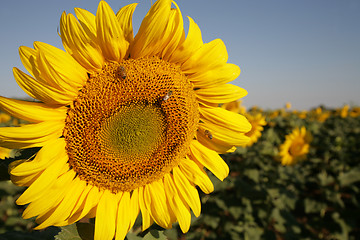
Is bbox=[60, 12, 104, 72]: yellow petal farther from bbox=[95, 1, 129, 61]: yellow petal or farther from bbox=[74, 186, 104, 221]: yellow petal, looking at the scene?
bbox=[74, 186, 104, 221]: yellow petal

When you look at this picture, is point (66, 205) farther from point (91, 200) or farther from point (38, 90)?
point (38, 90)

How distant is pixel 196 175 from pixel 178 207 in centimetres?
22

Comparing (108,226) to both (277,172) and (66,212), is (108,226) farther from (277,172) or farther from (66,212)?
(277,172)

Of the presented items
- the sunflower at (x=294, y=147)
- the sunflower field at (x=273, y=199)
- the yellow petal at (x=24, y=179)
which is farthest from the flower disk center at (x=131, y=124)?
the sunflower at (x=294, y=147)

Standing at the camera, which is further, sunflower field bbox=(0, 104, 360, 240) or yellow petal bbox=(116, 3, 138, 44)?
sunflower field bbox=(0, 104, 360, 240)

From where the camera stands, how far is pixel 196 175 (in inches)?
64.7

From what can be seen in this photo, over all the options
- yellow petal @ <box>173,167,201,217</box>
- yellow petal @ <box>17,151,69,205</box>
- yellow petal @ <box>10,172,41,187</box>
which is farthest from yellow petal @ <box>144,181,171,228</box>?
yellow petal @ <box>10,172,41,187</box>

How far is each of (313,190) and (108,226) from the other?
1050cm

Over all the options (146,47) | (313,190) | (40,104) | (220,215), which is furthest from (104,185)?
Answer: (313,190)

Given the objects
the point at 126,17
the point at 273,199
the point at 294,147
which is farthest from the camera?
the point at 273,199

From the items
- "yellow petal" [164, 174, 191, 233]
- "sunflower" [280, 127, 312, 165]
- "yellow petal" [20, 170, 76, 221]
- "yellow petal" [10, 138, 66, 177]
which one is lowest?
"sunflower" [280, 127, 312, 165]

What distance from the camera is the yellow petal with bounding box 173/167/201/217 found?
62.5 inches

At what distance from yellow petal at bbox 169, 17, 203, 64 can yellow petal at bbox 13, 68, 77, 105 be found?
65 cm

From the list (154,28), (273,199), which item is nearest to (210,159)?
(154,28)
